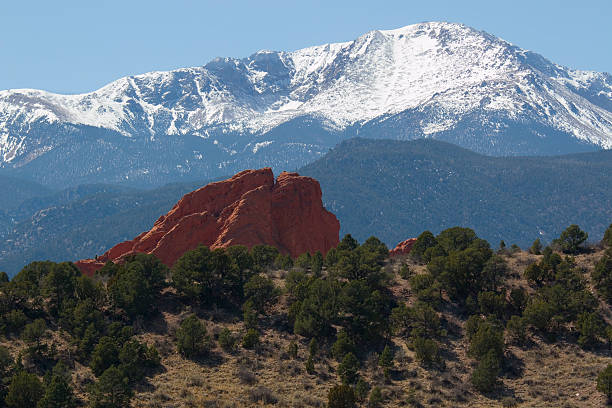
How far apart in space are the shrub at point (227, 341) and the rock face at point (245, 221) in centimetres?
3704

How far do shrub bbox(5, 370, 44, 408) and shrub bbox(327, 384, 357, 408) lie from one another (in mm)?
23648

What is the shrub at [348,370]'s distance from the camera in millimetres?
67250

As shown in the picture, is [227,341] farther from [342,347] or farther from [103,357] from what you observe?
[103,357]

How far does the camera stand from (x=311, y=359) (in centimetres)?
6969

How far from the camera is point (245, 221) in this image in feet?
368

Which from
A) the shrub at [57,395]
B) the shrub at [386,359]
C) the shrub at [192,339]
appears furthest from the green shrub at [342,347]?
the shrub at [57,395]

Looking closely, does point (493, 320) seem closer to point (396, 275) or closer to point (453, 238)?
point (396, 275)

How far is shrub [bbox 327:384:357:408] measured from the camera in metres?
62.3

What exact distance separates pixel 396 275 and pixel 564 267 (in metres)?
19.0

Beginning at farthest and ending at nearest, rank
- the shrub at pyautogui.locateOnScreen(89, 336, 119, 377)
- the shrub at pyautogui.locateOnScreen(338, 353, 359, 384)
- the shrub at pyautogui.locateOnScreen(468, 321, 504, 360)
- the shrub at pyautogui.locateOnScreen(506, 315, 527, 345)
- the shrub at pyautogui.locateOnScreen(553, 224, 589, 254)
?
1. the shrub at pyautogui.locateOnScreen(553, 224, 589, 254)
2. the shrub at pyautogui.locateOnScreen(506, 315, 527, 345)
3. the shrub at pyautogui.locateOnScreen(468, 321, 504, 360)
4. the shrub at pyautogui.locateOnScreen(338, 353, 359, 384)
5. the shrub at pyautogui.locateOnScreen(89, 336, 119, 377)

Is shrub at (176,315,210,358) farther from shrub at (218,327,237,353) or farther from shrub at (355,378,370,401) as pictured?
shrub at (355,378,370,401)

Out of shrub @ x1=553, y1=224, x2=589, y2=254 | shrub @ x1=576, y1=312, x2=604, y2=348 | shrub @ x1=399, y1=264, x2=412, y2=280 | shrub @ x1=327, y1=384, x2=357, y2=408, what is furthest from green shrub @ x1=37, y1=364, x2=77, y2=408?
shrub @ x1=553, y1=224, x2=589, y2=254

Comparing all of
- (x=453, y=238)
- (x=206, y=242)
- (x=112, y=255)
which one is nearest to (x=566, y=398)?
(x=453, y=238)

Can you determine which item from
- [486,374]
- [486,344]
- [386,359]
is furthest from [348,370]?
[486,344]
